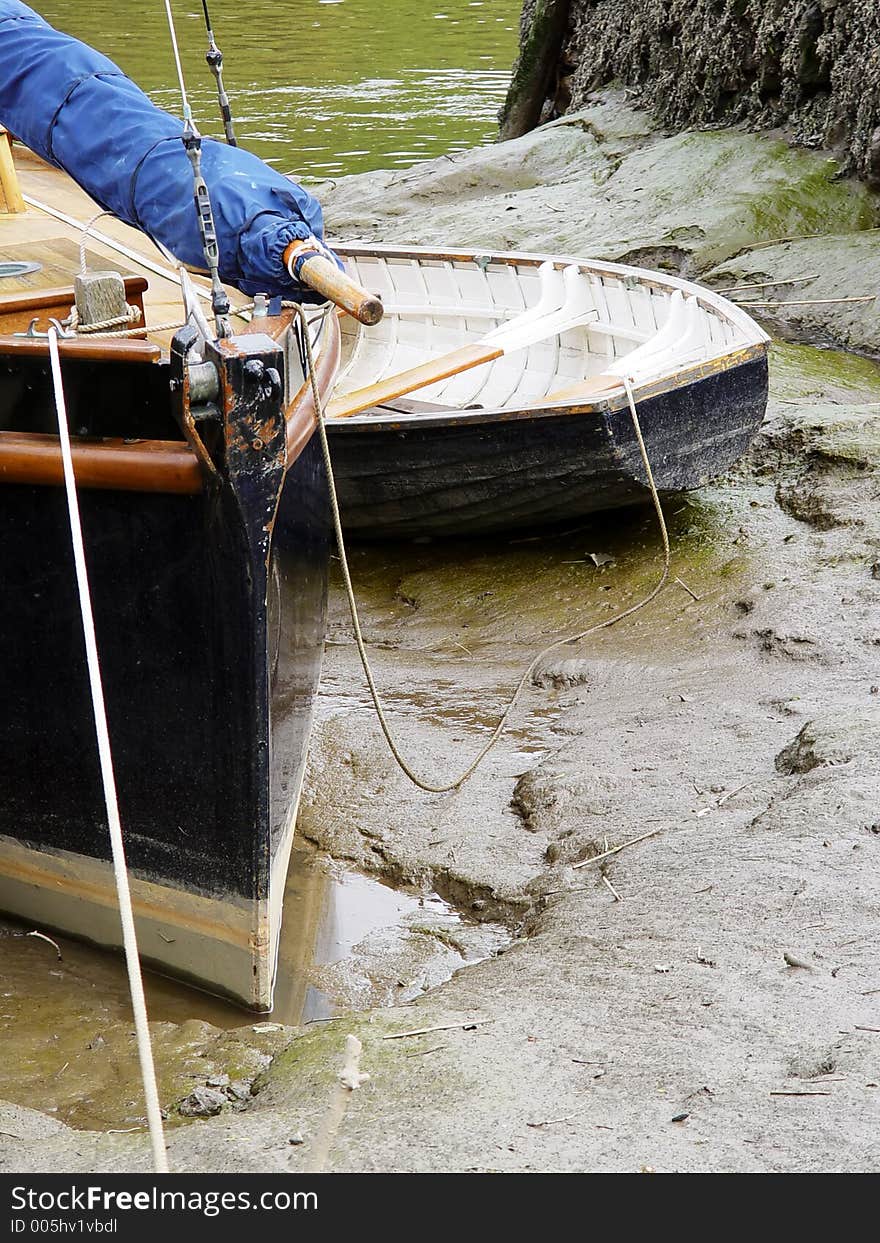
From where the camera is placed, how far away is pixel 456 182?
11695 mm

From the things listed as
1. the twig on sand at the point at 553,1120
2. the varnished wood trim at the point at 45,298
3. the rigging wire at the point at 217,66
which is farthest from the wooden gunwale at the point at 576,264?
the twig on sand at the point at 553,1120

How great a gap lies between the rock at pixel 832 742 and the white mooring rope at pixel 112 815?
222cm

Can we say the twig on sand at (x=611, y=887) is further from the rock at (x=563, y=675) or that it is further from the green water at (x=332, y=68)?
the green water at (x=332, y=68)

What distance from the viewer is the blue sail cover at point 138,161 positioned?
339 centimetres

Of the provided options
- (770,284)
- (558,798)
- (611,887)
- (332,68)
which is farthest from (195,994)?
(332,68)

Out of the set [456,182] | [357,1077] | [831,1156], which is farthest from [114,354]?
[456,182]

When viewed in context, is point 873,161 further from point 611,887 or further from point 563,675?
point 611,887

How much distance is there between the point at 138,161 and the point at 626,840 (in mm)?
2435

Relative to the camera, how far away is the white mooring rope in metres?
2.12

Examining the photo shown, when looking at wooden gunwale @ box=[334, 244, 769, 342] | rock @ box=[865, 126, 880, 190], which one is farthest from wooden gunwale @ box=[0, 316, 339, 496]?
rock @ box=[865, 126, 880, 190]

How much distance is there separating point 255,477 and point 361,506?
2980mm

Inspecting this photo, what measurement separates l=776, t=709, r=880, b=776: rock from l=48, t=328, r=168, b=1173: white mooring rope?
2218 millimetres

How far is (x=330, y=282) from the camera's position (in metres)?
3.15

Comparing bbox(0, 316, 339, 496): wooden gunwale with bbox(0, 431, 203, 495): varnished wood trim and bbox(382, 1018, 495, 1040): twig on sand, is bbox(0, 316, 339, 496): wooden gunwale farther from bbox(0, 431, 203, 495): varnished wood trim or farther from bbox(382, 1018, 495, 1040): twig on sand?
bbox(382, 1018, 495, 1040): twig on sand
